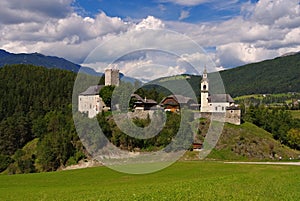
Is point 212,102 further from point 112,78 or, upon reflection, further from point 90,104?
point 90,104

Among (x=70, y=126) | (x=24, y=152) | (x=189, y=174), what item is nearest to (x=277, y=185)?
(x=189, y=174)

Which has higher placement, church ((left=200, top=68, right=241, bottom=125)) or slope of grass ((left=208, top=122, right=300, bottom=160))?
church ((left=200, top=68, right=241, bottom=125))

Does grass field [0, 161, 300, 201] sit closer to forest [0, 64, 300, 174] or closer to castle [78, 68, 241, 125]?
forest [0, 64, 300, 174]

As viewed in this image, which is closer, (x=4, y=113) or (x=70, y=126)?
(x=70, y=126)

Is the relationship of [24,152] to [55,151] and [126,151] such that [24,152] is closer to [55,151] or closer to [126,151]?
[55,151]

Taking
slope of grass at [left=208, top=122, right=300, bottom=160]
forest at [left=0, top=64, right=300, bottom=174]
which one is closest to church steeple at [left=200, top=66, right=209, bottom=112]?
slope of grass at [left=208, top=122, right=300, bottom=160]

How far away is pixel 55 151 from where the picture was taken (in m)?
77.0

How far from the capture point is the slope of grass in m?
71.6

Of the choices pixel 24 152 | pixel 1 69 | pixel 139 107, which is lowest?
pixel 24 152

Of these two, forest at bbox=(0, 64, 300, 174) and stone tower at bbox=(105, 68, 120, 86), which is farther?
stone tower at bbox=(105, 68, 120, 86)

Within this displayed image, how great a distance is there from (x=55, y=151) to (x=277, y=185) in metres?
57.8

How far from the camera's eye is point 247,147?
7469 centimetres

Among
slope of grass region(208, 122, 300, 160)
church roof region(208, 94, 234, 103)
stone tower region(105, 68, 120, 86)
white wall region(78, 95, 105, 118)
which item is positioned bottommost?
slope of grass region(208, 122, 300, 160)

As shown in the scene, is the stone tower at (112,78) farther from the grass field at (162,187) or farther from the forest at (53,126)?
the grass field at (162,187)
